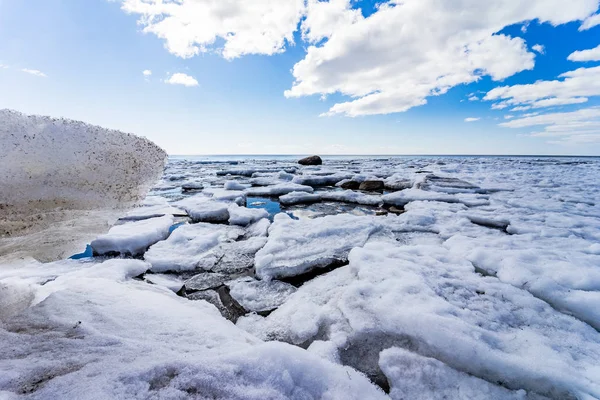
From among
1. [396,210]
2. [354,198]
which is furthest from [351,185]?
[396,210]

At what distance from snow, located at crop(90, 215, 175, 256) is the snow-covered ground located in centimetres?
2

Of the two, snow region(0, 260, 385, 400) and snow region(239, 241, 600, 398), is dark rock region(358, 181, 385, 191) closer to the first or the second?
snow region(239, 241, 600, 398)

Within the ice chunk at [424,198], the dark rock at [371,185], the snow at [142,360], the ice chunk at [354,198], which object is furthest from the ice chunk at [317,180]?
the snow at [142,360]

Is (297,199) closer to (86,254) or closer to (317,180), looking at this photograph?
(317,180)

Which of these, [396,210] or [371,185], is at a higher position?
[371,185]

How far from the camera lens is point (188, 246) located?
155 inches

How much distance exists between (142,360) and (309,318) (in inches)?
50.0

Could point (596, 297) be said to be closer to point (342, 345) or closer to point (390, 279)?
point (390, 279)

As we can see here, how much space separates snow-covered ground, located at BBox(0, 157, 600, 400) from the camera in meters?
1.33

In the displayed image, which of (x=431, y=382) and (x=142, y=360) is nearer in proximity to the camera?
(x=142, y=360)

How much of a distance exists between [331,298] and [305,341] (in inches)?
23.3

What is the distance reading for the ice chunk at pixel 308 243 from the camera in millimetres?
3217

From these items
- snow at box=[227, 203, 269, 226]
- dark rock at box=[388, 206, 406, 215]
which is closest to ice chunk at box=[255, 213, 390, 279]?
snow at box=[227, 203, 269, 226]

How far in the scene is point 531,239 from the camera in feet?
13.3
